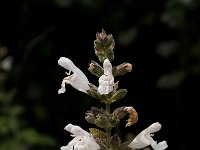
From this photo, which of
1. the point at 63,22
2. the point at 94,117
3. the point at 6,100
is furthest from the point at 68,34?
the point at 94,117

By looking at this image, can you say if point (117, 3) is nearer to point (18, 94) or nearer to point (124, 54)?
point (124, 54)

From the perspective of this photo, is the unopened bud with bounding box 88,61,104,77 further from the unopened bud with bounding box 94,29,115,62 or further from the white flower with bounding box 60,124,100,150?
the white flower with bounding box 60,124,100,150

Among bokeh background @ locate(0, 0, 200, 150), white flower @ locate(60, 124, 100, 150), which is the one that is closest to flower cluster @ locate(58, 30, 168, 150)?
white flower @ locate(60, 124, 100, 150)

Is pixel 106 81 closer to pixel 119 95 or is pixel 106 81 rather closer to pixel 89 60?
pixel 119 95

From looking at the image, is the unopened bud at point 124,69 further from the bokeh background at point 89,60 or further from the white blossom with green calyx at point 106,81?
the bokeh background at point 89,60

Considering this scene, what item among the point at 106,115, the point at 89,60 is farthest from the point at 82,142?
the point at 89,60
